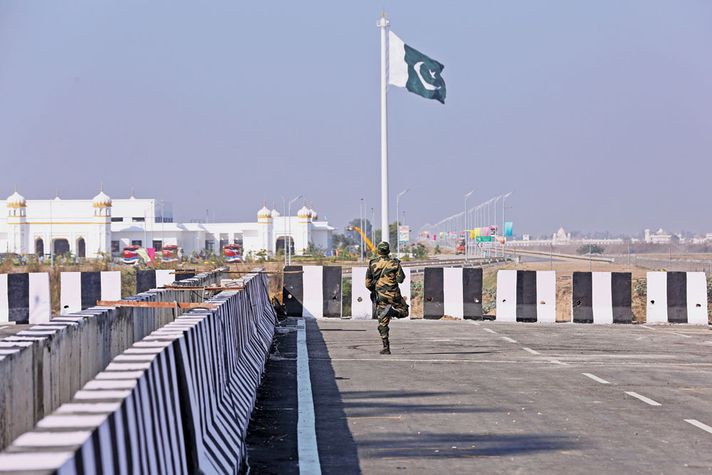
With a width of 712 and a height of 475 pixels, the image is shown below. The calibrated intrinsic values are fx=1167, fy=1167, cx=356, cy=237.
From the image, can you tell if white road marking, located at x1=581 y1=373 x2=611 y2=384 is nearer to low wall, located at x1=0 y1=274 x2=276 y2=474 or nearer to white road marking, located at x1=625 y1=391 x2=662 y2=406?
white road marking, located at x1=625 y1=391 x2=662 y2=406

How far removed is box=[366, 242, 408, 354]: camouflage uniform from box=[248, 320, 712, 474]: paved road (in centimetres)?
64

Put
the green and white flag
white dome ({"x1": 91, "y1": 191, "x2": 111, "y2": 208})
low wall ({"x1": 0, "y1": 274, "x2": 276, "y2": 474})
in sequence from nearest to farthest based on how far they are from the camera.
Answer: low wall ({"x1": 0, "y1": 274, "x2": 276, "y2": 474}), the green and white flag, white dome ({"x1": 91, "y1": 191, "x2": 111, "y2": 208})

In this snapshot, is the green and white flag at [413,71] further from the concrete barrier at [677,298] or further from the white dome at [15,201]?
the white dome at [15,201]

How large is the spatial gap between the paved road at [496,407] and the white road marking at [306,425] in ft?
0.29

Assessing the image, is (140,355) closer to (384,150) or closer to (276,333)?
(276,333)

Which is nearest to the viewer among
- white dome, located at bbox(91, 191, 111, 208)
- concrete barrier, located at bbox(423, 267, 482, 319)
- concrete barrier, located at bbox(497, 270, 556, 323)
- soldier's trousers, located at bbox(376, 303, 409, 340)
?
soldier's trousers, located at bbox(376, 303, 409, 340)

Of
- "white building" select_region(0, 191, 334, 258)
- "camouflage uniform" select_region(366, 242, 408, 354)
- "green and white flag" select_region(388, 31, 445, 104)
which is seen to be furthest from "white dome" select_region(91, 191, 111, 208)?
"camouflage uniform" select_region(366, 242, 408, 354)

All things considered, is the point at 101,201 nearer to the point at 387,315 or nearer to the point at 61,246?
the point at 61,246

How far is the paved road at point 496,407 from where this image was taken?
9.88 meters

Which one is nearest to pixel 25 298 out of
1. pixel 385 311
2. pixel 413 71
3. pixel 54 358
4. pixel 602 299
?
pixel 385 311

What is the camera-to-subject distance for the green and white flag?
34.5 m

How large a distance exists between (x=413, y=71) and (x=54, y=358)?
27.8 m

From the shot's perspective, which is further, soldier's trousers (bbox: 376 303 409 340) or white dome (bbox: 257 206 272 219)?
white dome (bbox: 257 206 272 219)

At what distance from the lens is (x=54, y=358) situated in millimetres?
7930
